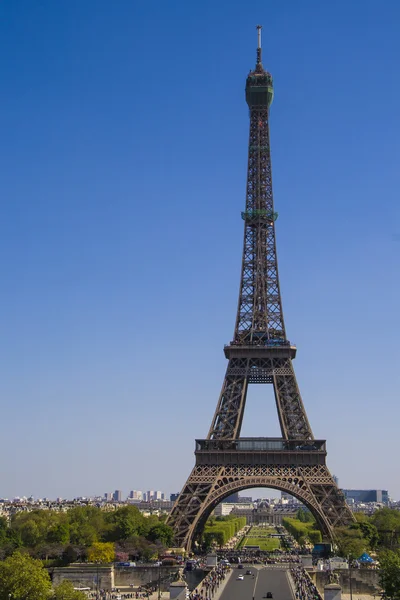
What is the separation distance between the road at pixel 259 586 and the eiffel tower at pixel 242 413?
892cm

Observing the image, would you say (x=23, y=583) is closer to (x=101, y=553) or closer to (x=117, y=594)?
(x=117, y=594)

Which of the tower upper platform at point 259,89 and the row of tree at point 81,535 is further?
the tower upper platform at point 259,89

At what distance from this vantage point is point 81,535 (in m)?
106

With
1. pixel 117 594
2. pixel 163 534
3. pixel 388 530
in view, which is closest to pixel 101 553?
pixel 163 534

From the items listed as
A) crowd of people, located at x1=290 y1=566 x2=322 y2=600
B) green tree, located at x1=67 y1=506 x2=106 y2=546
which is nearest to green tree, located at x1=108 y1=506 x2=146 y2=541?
green tree, located at x1=67 y1=506 x2=106 y2=546

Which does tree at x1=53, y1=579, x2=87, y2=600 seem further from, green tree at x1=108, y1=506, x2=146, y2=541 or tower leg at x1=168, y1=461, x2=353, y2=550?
green tree at x1=108, y1=506, x2=146, y2=541

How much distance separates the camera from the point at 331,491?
95062 mm

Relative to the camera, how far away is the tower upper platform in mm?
110250

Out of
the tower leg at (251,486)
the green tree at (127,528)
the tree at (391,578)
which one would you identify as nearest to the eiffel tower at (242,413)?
the tower leg at (251,486)

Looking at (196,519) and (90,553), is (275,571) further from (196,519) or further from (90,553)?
(90,553)

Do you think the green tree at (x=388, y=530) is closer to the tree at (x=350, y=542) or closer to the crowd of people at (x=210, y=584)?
the tree at (x=350, y=542)

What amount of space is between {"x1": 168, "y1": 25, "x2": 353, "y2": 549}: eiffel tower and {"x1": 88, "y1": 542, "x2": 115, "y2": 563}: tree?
7822mm

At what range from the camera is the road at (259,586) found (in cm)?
6606

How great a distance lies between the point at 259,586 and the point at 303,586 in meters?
4.43
